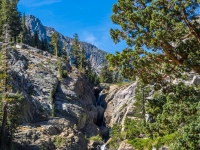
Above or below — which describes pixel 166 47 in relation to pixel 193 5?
below

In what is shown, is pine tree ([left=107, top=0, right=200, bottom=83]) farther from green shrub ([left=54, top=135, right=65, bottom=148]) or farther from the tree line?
green shrub ([left=54, top=135, right=65, bottom=148])

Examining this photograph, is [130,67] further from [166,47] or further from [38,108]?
[38,108]

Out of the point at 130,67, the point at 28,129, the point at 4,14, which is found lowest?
the point at 28,129

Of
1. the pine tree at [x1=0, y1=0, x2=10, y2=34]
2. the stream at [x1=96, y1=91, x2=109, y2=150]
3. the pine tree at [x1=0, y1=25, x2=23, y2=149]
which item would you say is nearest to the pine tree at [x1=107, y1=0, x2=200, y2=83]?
the pine tree at [x1=0, y1=25, x2=23, y2=149]

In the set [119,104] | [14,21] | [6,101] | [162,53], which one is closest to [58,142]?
[6,101]

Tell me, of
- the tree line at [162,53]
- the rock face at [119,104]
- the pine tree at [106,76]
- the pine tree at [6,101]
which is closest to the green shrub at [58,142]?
the pine tree at [6,101]

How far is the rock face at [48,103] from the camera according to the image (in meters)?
35.9

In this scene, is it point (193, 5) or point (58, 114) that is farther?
point (58, 114)

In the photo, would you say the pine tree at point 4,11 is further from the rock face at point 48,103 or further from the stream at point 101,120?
the stream at point 101,120

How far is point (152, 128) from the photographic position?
1496cm

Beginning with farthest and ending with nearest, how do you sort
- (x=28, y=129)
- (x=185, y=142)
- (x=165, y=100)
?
(x=28, y=129) → (x=165, y=100) → (x=185, y=142)

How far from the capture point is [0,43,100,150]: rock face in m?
35.9

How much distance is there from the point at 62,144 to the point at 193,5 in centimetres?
2779

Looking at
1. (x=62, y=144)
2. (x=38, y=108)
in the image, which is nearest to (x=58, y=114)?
(x=38, y=108)
